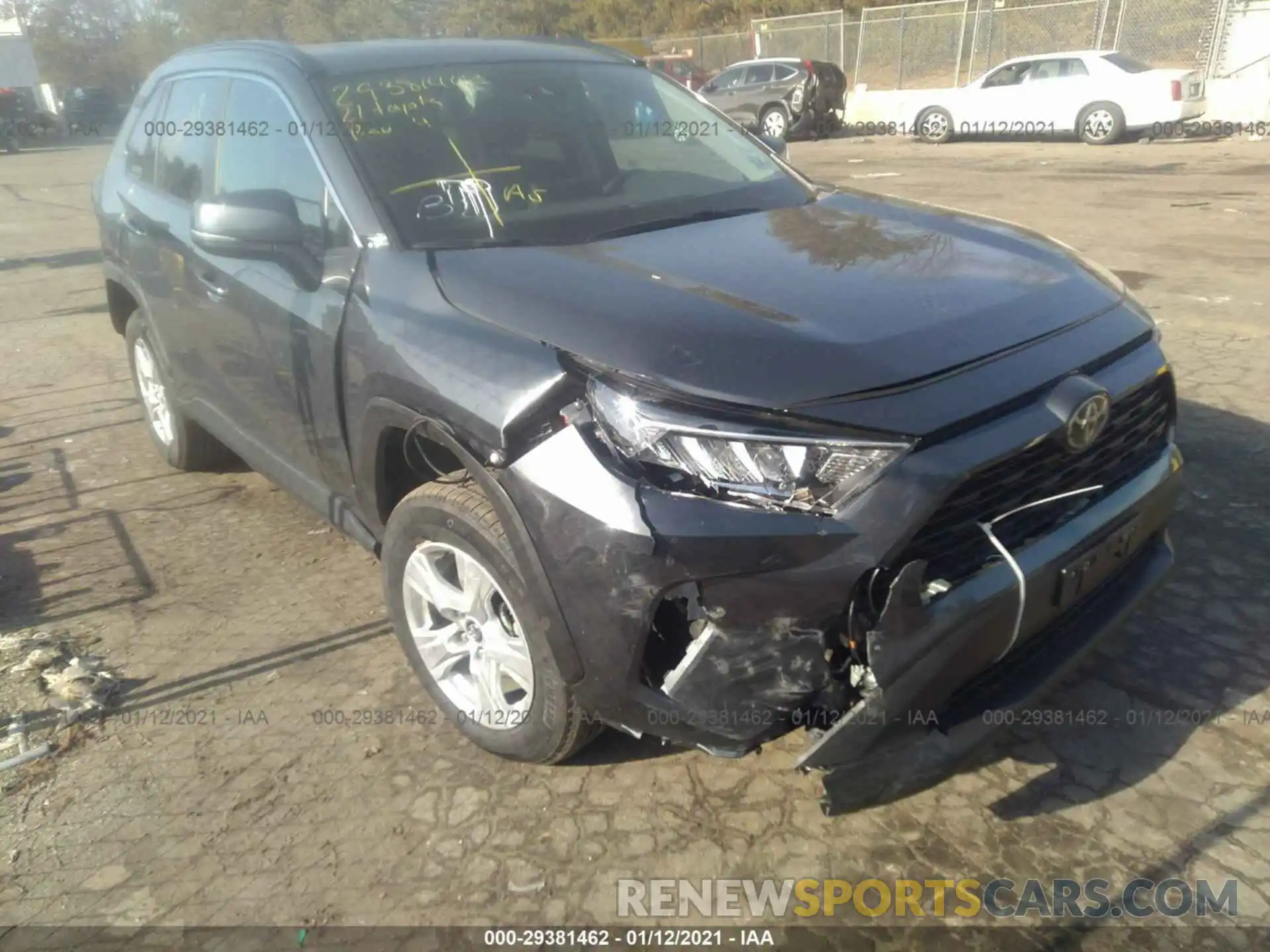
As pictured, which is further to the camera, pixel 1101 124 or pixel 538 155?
pixel 1101 124

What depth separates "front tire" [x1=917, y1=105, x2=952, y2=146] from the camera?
19156 millimetres

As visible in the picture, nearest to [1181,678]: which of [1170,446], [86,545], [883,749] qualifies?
[1170,446]

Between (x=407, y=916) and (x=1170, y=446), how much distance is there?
239cm

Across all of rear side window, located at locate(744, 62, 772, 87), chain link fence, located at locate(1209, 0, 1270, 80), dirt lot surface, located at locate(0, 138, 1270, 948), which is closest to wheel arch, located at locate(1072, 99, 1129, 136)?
chain link fence, located at locate(1209, 0, 1270, 80)

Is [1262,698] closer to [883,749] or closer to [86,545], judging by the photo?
[883,749]

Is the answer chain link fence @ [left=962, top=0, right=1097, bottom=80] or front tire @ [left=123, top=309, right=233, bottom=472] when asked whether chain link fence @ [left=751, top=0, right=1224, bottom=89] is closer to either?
chain link fence @ [left=962, top=0, right=1097, bottom=80]

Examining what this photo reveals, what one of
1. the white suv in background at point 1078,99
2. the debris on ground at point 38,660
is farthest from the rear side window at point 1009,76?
the debris on ground at point 38,660

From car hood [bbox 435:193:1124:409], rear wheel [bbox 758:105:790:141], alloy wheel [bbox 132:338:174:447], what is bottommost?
rear wheel [bbox 758:105:790:141]

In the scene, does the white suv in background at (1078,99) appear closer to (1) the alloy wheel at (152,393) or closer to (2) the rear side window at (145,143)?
(2) the rear side window at (145,143)

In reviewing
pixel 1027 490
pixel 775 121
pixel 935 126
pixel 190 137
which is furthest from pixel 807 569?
pixel 775 121

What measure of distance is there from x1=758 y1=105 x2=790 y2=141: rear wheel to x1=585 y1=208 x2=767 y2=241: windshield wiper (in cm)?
1924

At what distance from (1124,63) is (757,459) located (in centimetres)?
1743

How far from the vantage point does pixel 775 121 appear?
71.5 feet

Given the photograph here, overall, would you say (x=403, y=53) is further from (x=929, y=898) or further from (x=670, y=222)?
(x=929, y=898)
